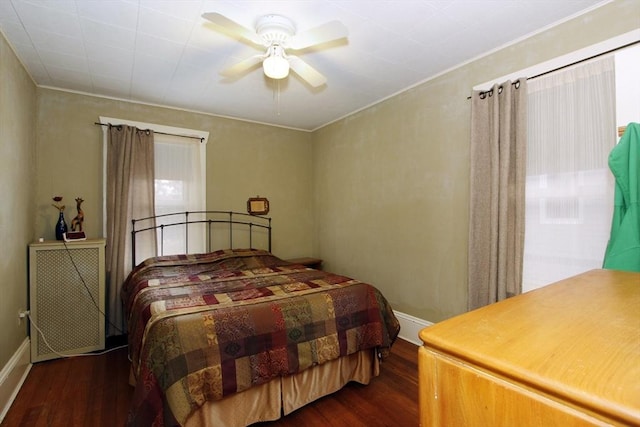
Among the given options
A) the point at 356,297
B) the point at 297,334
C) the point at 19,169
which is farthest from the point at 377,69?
the point at 19,169

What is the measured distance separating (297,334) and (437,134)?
84.7 inches

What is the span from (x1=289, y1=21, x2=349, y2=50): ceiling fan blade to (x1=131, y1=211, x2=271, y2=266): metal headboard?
247 cm

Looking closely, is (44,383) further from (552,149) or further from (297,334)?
(552,149)

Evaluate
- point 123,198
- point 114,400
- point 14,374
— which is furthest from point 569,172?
point 14,374

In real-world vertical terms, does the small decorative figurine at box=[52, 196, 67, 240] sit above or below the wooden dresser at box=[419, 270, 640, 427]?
above

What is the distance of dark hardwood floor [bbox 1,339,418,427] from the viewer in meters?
1.92

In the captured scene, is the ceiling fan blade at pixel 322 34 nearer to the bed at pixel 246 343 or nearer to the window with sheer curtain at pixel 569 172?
the window with sheer curtain at pixel 569 172

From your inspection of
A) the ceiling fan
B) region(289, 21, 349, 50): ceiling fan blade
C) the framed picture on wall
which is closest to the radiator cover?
the framed picture on wall

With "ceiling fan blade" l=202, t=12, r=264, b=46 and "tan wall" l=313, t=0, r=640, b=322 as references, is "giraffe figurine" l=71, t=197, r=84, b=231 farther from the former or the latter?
"tan wall" l=313, t=0, r=640, b=322

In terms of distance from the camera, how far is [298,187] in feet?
14.9

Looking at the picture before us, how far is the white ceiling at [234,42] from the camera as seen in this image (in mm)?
1895

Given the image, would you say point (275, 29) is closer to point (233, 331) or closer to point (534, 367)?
point (233, 331)

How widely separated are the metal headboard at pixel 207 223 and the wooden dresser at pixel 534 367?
3462 mm

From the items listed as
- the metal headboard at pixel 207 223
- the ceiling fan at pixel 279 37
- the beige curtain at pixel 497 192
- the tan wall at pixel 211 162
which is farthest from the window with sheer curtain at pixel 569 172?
the metal headboard at pixel 207 223
